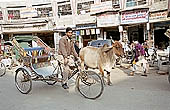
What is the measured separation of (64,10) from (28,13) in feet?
20.0

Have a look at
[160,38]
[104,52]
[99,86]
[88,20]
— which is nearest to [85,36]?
[88,20]

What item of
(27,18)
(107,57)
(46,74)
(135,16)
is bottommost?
(46,74)

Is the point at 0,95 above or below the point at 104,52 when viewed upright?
below

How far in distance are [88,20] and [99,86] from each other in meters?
19.3

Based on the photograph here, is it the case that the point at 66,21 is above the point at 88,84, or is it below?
above

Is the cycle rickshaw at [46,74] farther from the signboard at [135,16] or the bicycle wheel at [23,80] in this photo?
the signboard at [135,16]

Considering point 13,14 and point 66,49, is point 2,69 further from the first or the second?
point 13,14

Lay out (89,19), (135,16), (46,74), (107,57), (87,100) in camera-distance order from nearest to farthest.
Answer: (87,100), (46,74), (107,57), (135,16), (89,19)

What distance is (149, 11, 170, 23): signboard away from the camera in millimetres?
17531

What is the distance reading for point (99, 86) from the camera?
479 centimetres

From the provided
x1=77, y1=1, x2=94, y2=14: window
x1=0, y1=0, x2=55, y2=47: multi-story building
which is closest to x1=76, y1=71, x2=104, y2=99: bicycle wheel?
x1=77, y1=1, x2=94, y2=14: window

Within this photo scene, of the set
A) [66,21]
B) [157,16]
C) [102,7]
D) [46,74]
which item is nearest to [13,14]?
[66,21]

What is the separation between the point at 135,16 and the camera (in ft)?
62.5

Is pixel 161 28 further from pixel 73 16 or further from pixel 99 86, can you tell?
pixel 99 86
